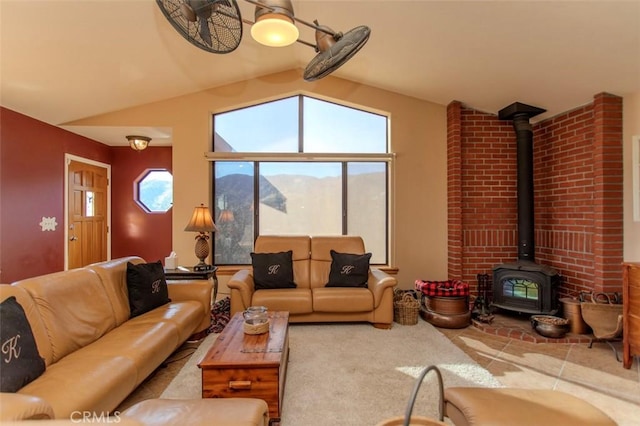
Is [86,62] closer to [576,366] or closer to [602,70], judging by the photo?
[602,70]

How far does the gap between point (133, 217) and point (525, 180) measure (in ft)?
19.7

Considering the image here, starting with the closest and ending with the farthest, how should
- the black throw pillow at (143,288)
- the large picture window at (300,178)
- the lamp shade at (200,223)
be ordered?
the black throw pillow at (143,288)
the lamp shade at (200,223)
the large picture window at (300,178)

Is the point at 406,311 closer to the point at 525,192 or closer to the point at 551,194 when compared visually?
the point at 525,192

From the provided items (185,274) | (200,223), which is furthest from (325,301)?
(200,223)

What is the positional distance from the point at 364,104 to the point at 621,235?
326 cm

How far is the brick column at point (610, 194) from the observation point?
3.18m

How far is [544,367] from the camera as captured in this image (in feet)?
8.59

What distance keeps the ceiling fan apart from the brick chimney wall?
2.87 m

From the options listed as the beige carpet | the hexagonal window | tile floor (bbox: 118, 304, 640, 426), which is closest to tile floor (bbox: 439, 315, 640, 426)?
tile floor (bbox: 118, 304, 640, 426)

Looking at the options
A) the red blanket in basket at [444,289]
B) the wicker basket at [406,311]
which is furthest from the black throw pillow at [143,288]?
the red blanket in basket at [444,289]

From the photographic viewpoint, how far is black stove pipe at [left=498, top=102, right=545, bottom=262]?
3867 millimetres

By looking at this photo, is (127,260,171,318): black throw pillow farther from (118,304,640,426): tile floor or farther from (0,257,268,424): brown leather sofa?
(118,304,640,426): tile floor

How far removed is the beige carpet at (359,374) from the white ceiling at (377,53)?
278cm

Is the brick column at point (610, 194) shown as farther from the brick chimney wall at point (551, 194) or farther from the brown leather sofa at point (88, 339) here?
the brown leather sofa at point (88, 339)
